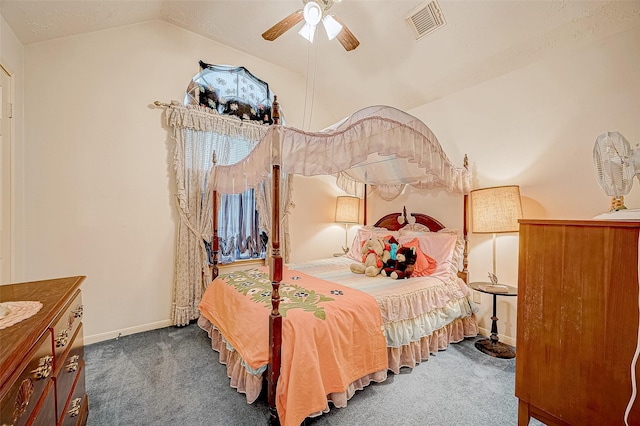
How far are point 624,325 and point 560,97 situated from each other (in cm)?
216

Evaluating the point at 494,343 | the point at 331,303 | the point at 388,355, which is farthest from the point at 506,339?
the point at 331,303

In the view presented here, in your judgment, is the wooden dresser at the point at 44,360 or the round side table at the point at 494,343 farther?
the round side table at the point at 494,343

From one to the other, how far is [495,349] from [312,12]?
3351 mm

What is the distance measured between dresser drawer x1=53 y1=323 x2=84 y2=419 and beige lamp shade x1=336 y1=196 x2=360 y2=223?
323 centimetres

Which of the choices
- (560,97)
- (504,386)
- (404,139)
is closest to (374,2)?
(404,139)

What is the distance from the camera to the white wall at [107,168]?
7.92 ft

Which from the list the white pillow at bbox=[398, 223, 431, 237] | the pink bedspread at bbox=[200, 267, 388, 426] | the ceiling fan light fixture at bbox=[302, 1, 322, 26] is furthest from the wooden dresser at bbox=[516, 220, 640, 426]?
the ceiling fan light fixture at bbox=[302, 1, 322, 26]

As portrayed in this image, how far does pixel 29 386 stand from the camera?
2.60ft

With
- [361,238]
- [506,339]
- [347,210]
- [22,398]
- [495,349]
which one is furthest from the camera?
[347,210]

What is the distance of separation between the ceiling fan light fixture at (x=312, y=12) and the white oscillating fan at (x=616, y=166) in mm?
1921

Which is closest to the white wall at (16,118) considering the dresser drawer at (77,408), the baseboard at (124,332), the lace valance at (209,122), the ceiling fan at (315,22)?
the baseboard at (124,332)

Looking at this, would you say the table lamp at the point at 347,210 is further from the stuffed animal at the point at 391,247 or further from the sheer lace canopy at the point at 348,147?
the sheer lace canopy at the point at 348,147

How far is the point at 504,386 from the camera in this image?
6.41 feet

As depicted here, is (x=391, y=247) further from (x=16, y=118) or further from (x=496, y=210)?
(x=16, y=118)
